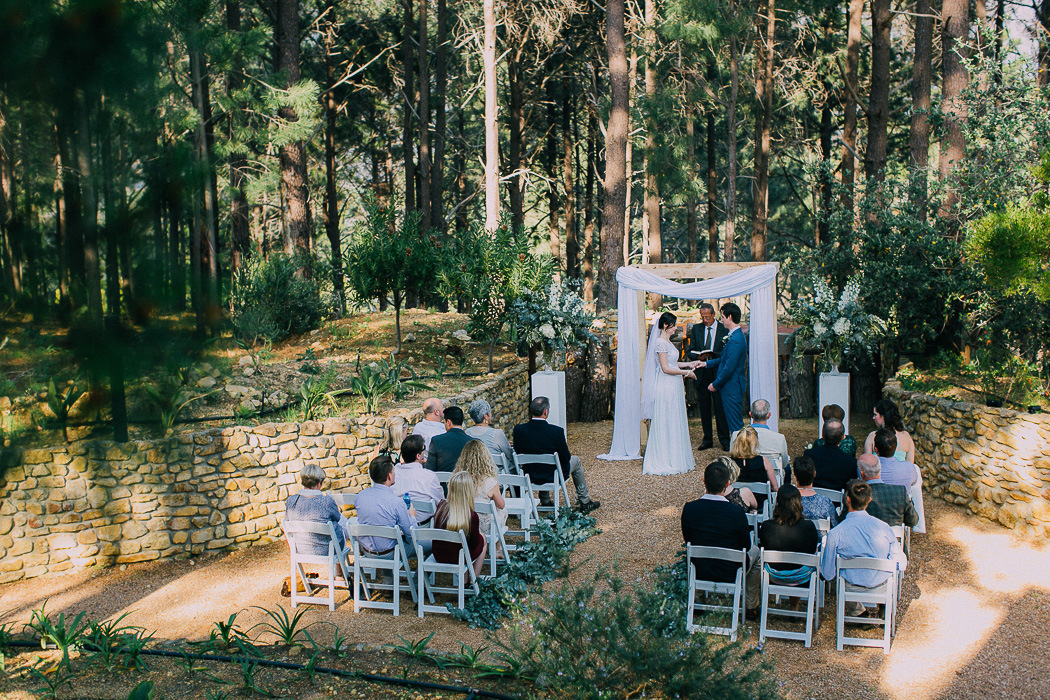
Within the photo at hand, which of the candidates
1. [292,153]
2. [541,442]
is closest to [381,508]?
[541,442]

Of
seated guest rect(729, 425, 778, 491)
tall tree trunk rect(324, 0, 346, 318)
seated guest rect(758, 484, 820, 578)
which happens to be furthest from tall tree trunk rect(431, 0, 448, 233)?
seated guest rect(758, 484, 820, 578)

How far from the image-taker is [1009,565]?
6387 mm

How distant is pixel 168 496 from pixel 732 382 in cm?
635

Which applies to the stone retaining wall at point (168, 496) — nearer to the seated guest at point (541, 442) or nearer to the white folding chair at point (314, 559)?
the white folding chair at point (314, 559)

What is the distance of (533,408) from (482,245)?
4.16 meters

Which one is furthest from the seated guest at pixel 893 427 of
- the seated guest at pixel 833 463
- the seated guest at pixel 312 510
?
the seated guest at pixel 312 510

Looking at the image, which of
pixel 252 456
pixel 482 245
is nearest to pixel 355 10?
pixel 482 245

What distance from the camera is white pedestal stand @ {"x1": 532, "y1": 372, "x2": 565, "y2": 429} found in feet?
34.1

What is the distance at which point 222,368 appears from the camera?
299cm

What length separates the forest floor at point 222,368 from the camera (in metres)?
2.65

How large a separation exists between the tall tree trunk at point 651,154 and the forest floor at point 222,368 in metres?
6.61

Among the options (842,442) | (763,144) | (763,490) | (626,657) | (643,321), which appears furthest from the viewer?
(763,144)

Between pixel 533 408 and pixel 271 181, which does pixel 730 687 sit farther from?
pixel 271 181

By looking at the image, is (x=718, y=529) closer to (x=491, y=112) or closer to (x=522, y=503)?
(x=522, y=503)
